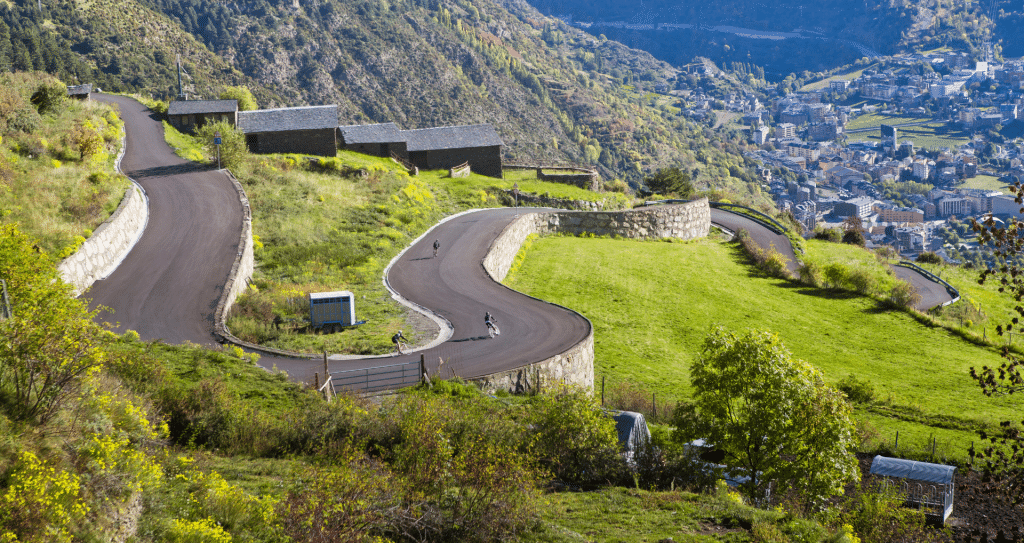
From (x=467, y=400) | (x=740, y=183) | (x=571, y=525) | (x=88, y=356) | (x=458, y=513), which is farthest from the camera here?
(x=740, y=183)

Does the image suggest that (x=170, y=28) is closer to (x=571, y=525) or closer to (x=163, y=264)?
(x=163, y=264)

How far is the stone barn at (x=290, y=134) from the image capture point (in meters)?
55.8

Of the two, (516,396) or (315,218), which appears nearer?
(516,396)

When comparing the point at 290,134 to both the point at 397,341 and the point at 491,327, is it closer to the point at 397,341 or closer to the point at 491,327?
the point at 491,327

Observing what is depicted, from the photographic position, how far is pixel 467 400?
64.9ft

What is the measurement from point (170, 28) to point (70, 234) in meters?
104

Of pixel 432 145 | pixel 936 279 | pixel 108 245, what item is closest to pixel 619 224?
pixel 432 145

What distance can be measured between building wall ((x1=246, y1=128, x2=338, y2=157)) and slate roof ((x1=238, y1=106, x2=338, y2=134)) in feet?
1.39

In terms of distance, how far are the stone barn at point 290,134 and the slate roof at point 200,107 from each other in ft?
4.31

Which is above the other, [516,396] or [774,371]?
[774,371]

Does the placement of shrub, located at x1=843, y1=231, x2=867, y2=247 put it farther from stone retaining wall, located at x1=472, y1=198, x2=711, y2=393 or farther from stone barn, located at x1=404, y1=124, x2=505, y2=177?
stone barn, located at x1=404, y1=124, x2=505, y2=177

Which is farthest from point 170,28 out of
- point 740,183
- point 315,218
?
point 740,183

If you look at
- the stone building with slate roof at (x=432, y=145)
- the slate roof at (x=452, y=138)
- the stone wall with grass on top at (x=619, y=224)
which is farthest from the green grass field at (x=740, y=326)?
the slate roof at (x=452, y=138)

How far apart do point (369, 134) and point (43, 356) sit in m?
53.6
